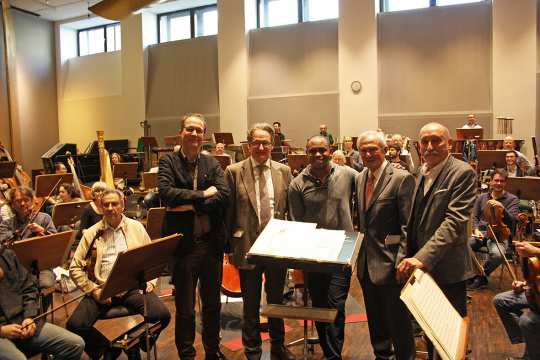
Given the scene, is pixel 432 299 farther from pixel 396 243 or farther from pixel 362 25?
pixel 362 25

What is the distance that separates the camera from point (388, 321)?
9.12ft

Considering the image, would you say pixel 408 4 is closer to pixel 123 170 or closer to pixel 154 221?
pixel 123 170

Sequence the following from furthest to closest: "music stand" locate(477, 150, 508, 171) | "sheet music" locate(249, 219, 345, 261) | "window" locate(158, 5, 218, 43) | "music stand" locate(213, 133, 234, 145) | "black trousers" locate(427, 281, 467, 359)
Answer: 1. "window" locate(158, 5, 218, 43)
2. "music stand" locate(213, 133, 234, 145)
3. "music stand" locate(477, 150, 508, 171)
4. "black trousers" locate(427, 281, 467, 359)
5. "sheet music" locate(249, 219, 345, 261)

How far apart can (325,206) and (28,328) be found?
1.96m

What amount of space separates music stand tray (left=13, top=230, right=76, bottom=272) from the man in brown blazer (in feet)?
3.91

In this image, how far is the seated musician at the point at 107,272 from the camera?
3135 mm

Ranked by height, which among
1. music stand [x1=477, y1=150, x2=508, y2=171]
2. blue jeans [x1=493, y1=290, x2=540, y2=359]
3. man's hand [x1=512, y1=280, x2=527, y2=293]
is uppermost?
music stand [x1=477, y1=150, x2=508, y2=171]

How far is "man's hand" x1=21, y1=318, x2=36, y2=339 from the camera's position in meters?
2.79

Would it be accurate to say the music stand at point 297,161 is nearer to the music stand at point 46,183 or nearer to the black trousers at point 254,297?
the music stand at point 46,183

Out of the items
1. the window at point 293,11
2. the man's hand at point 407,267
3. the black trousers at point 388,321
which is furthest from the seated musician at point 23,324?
the window at point 293,11

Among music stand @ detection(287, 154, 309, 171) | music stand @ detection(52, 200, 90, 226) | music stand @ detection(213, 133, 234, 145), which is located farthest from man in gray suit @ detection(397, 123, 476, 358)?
music stand @ detection(213, 133, 234, 145)

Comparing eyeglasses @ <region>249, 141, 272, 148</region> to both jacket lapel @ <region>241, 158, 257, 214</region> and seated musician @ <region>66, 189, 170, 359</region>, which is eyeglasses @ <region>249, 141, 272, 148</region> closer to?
jacket lapel @ <region>241, 158, 257, 214</region>

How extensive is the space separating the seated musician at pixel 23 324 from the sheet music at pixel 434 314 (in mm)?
2153

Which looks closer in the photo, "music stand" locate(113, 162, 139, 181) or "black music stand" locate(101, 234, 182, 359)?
"black music stand" locate(101, 234, 182, 359)
